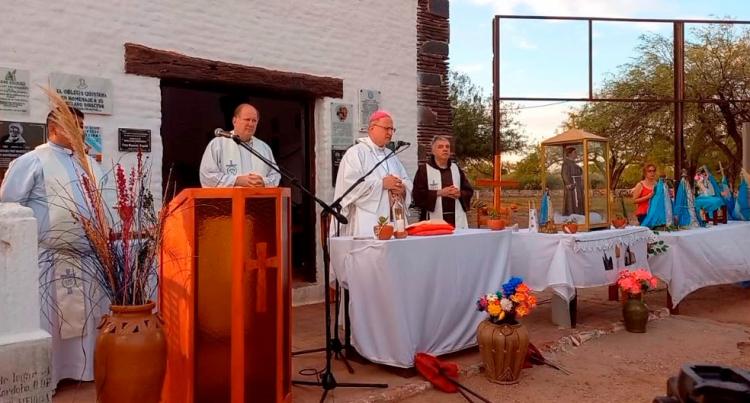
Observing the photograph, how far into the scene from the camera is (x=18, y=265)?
266 centimetres

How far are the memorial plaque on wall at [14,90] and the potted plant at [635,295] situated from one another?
17.9ft

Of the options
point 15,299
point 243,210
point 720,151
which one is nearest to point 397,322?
point 243,210

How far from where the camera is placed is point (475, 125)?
23.1 meters

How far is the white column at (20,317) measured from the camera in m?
2.60

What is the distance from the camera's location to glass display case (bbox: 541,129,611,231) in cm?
599

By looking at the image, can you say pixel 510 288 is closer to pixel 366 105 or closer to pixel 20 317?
pixel 20 317

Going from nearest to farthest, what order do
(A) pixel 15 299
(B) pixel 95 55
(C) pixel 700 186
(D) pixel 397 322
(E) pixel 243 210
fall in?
(A) pixel 15 299 → (E) pixel 243 210 → (D) pixel 397 322 → (B) pixel 95 55 → (C) pixel 700 186

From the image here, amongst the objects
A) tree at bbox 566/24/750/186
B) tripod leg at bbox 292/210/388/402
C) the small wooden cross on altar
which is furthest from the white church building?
tree at bbox 566/24/750/186

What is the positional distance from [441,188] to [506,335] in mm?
2212

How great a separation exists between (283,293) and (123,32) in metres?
3.60

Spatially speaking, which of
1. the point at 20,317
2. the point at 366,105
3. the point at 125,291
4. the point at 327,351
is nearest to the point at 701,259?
the point at 366,105

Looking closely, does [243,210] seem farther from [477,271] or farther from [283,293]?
[477,271]

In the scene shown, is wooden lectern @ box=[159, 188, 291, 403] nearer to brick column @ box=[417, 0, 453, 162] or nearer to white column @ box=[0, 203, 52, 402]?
white column @ box=[0, 203, 52, 402]

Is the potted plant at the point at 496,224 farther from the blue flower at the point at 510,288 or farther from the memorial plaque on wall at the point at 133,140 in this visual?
the memorial plaque on wall at the point at 133,140
